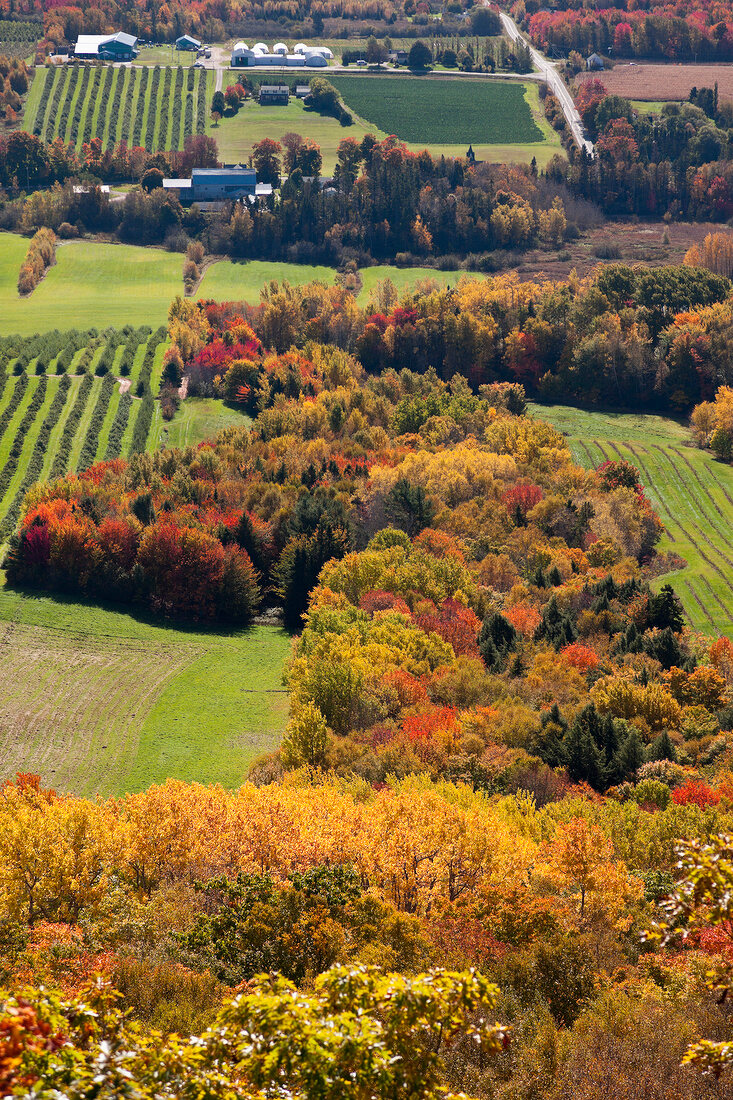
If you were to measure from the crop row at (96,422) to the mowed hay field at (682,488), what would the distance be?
65509 millimetres

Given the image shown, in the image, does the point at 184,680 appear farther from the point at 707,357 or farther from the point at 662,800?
the point at 707,357

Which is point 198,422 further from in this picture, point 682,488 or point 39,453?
point 682,488

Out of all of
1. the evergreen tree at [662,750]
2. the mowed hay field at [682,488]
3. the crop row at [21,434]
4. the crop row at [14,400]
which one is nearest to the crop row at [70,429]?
the crop row at [21,434]

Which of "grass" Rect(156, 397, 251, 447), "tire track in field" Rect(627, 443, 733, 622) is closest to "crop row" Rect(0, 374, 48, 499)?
"grass" Rect(156, 397, 251, 447)

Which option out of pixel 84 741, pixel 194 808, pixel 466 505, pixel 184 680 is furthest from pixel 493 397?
pixel 194 808

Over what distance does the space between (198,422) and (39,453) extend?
25.2 meters

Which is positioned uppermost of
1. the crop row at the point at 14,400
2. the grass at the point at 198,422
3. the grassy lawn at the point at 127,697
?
the crop row at the point at 14,400

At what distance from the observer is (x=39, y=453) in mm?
149875

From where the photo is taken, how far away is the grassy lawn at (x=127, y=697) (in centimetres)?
8775

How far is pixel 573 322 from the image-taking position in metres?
189

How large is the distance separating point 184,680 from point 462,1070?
71.4 m

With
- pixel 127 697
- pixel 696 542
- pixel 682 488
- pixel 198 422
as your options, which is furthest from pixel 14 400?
pixel 696 542

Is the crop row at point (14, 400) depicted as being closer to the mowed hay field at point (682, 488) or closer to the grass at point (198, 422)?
the grass at point (198, 422)

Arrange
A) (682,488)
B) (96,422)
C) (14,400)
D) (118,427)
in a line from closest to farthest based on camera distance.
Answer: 1. (682,488)
2. (96,422)
3. (118,427)
4. (14,400)
